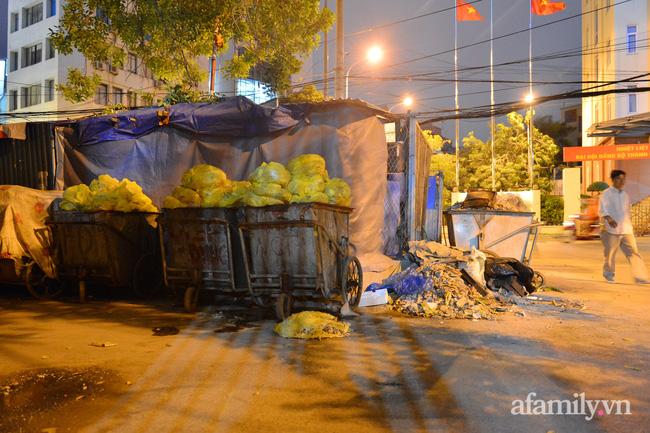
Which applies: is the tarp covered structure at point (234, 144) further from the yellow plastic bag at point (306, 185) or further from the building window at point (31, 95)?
the building window at point (31, 95)

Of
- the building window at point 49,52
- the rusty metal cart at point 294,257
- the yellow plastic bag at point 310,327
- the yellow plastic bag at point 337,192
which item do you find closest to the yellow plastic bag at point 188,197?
the rusty metal cart at point 294,257

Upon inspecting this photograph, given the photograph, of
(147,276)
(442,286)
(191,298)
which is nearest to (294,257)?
(191,298)

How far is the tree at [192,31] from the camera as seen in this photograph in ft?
41.0

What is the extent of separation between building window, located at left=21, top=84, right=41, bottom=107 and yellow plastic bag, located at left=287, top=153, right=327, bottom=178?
32.0m

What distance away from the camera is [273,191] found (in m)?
6.42

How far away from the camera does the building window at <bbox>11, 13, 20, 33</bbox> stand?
35531 mm

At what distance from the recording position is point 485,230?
32.3 ft

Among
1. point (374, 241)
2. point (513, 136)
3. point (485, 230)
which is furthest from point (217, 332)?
point (513, 136)

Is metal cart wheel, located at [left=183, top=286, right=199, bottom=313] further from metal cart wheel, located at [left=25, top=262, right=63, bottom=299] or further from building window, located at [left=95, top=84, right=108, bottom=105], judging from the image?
building window, located at [left=95, top=84, right=108, bottom=105]

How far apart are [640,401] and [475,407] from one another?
45.0 inches

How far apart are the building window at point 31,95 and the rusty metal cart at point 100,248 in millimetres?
29546

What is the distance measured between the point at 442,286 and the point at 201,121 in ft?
15.9

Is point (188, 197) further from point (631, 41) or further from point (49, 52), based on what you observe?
point (49, 52)

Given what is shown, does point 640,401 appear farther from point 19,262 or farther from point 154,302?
point 19,262
